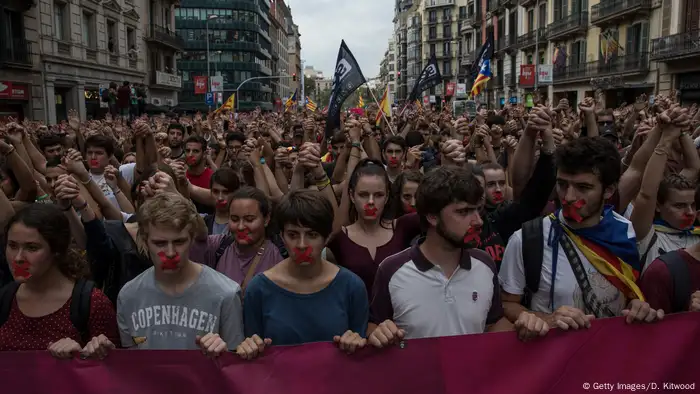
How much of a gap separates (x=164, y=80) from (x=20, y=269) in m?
36.9

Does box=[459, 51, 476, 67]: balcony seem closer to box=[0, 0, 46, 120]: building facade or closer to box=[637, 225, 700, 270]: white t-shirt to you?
box=[0, 0, 46, 120]: building facade

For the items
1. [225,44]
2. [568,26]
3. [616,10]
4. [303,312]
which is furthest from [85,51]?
[225,44]

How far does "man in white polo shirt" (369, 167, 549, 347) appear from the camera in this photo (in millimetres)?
2781

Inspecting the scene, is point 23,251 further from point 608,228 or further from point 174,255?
point 608,228

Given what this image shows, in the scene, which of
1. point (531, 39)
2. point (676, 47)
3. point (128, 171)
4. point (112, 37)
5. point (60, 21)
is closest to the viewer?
point (128, 171)

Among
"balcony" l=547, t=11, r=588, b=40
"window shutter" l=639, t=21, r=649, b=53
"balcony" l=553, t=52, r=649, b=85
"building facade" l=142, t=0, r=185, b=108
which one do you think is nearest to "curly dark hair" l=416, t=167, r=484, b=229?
"balcony" l=553, t=52, r=649, b=85

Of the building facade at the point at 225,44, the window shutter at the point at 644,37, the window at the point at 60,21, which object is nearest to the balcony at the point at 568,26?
the window shutter at the point at 644,37

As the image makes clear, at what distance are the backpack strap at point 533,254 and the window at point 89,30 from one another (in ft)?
93.6

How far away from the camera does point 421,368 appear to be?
2695 mm

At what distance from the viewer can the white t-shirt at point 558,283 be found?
2.80 meters

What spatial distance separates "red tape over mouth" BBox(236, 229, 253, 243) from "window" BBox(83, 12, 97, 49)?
2733 cm

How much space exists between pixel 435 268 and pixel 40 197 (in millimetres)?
3855

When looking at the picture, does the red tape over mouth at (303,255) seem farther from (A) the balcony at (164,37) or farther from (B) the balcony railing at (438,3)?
(B) the balcony railing at (438,3)

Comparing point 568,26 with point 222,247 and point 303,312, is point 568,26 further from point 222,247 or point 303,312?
point 303,312
